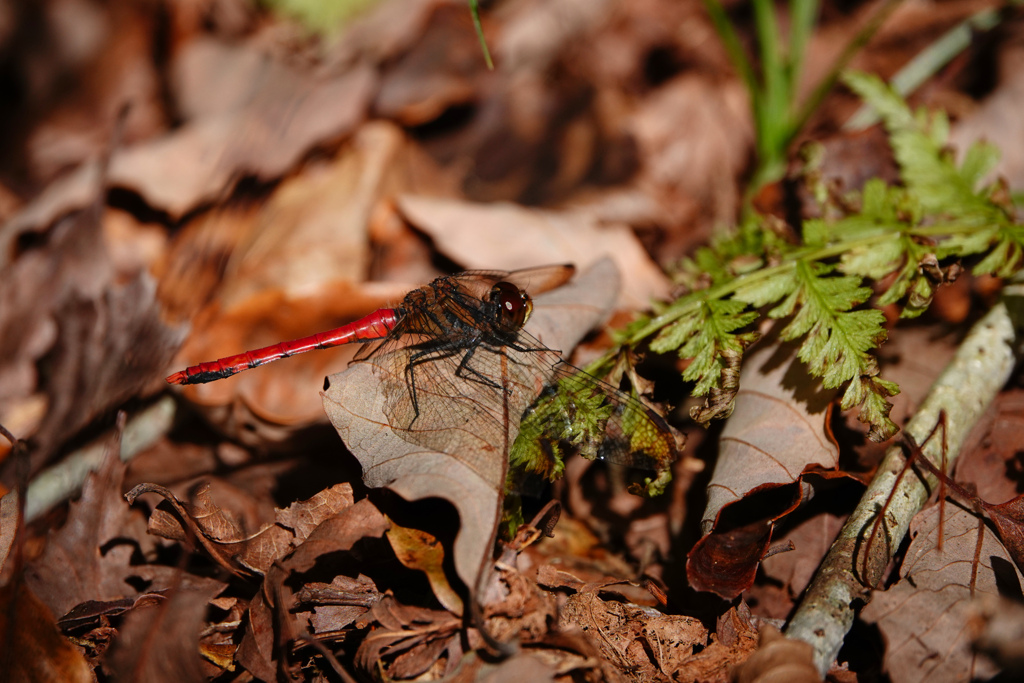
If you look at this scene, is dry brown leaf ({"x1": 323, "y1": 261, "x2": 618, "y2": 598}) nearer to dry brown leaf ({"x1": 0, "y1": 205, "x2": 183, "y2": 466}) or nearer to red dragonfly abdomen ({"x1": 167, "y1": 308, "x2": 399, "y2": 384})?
red dragonfly abdomen ({"x1": 167, "y1": 308, "x2": 399, "y2": 384})

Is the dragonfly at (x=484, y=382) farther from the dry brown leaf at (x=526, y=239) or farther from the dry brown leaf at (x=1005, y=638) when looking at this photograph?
the dry brown leaf at (x=1005, y=638)

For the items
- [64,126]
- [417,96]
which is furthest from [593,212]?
[64,126]

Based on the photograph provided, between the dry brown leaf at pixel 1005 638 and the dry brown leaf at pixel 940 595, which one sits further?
the dry brown leaf at pixel 940 595

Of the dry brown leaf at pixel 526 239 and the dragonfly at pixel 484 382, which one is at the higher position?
the dry brown leaf at pixel 526 239

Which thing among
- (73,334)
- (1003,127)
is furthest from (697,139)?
(73,334)

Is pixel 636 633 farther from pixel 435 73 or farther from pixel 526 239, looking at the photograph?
pixel 435 73

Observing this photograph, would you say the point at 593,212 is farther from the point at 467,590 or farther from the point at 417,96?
the point at 467,590

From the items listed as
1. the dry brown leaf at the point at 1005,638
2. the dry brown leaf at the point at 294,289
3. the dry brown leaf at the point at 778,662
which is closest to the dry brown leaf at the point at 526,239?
the dry brown leaf at the point at 294,289

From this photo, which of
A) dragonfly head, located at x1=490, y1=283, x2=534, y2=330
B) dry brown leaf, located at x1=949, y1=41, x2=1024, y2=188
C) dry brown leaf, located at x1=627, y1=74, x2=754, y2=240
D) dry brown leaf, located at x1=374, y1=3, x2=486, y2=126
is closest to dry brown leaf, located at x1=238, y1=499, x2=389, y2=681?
dragonfly head, located at x1=490, y1=283, x2=534, y2=330
